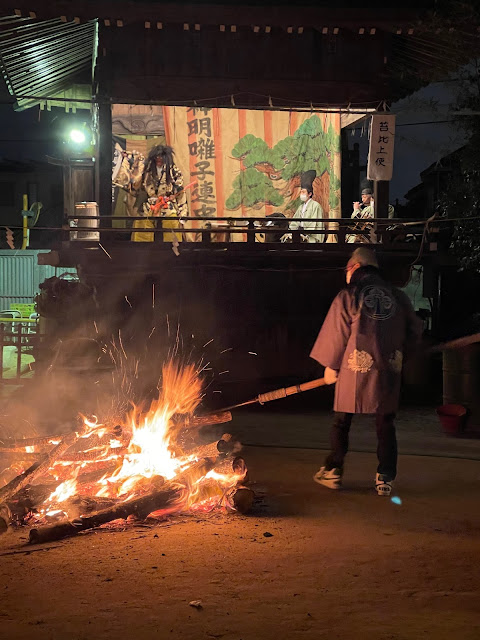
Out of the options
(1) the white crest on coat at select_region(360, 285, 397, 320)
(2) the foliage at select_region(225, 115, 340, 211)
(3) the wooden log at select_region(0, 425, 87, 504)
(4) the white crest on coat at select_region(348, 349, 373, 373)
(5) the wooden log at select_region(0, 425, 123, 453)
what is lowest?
(5) the wooden log at select_region(0, 425, 123, 453)

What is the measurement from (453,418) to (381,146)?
5938 mm

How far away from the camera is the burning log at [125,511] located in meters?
5.44

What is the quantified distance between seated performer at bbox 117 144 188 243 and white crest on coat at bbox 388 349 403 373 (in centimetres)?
861

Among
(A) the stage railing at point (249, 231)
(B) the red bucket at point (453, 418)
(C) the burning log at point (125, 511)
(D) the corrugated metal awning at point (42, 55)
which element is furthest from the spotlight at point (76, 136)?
(C) the burning log at point (125, 511)

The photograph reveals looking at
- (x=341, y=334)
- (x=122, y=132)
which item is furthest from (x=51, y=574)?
(x=122, y=132)

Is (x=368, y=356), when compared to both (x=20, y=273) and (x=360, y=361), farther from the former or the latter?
(x=20, y=273)

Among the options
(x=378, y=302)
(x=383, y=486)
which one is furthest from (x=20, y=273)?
(x=383, y=486)

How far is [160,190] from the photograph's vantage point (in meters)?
15.3

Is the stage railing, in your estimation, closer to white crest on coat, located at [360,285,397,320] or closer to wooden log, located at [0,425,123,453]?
wooden log, located at [0,425,123,453]

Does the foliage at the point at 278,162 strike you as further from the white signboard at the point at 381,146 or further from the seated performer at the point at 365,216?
the white signboard at the point at 381,146

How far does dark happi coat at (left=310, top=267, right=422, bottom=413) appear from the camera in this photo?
696cm

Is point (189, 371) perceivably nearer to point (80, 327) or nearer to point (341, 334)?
point (80, 327)

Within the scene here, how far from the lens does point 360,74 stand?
48.3ft

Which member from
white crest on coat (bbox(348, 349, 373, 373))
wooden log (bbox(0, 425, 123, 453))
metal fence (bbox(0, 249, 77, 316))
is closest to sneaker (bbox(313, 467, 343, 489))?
white crest on coat (bbox(348, 349, 373, 373))
